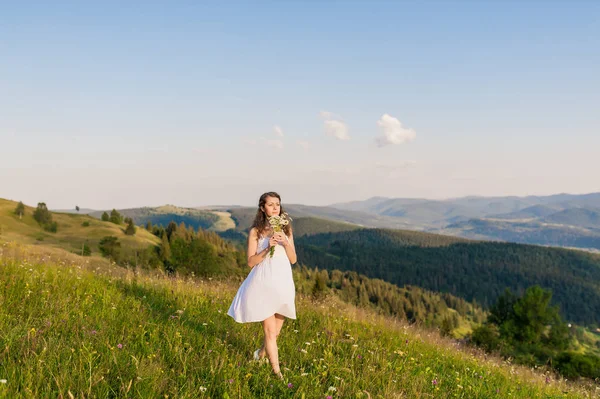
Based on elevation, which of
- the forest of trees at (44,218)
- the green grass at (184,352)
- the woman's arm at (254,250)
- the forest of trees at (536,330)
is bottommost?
the forest of trees at (536,330)

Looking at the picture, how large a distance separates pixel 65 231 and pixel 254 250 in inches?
6122

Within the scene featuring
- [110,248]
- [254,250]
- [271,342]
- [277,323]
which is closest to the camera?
[271,342]

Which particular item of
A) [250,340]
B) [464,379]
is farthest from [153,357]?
[464,379]

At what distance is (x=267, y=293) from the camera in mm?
5340

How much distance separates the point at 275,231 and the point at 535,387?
631 cm

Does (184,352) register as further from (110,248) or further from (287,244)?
(110,248)

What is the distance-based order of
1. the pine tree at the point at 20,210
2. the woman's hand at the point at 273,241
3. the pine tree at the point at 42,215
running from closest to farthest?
the woman's hand at the point at 273,241 < the pine tree at the point at 20,210 < the pine tree at the point at 42,215

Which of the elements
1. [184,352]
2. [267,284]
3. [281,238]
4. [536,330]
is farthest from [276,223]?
[536,330]

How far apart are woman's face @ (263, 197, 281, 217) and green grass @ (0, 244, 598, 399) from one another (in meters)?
2.04

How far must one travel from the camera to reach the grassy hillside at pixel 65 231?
114 meters

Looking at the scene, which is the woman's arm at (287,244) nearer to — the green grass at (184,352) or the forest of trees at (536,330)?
the green grass at (184,352)

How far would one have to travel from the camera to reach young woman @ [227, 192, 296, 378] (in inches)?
207

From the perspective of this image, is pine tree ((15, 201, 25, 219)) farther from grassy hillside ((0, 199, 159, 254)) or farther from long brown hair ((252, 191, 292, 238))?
long brown hair ((252, 191, 292, 238))

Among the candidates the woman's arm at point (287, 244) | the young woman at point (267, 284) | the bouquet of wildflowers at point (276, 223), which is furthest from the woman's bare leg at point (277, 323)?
the bouquet of wildflowers at point (276, 223)
